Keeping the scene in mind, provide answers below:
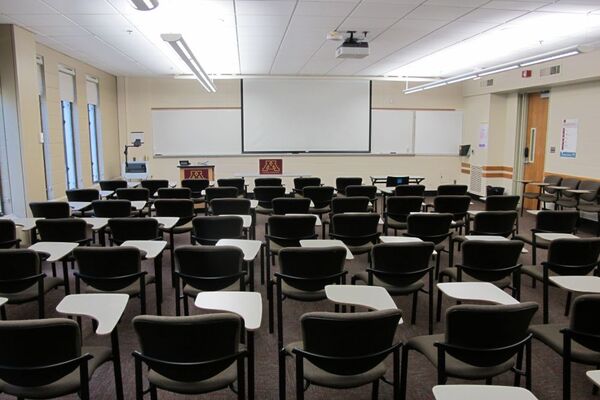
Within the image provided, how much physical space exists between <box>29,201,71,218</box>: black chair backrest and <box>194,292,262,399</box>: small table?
3547 millimetres

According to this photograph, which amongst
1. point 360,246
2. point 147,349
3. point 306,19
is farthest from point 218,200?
point 147,349

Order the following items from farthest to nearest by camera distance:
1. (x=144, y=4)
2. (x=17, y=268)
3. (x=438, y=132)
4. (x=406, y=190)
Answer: (x=438, y=132) < (x=406, y=190) < (x=144, y=4) < (x=17, y=268)

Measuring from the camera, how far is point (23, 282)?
3232 millimetres

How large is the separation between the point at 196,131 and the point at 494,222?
8.57m

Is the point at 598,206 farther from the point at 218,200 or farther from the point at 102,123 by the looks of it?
the point at 102,123

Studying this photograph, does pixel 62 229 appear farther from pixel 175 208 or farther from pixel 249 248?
pixel 249 248

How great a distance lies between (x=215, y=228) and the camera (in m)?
4.42

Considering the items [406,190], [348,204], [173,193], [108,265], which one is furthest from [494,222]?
[173,193]

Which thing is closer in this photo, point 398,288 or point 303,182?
point 398,288

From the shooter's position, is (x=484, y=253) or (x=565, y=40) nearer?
(x=484, y=253)

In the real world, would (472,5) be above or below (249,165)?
above

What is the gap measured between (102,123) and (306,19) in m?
6.43

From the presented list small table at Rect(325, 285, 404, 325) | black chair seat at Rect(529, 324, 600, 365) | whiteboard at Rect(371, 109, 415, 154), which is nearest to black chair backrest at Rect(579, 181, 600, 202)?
whiteboard at Rect(371, 109, 415, 154)

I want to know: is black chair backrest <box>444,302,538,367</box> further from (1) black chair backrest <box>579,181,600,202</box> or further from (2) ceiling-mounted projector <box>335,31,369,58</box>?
(1) black chair backrest <box>579,181,600,202</box>
